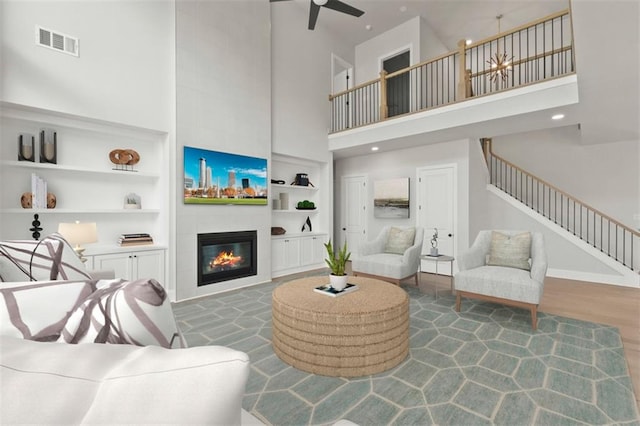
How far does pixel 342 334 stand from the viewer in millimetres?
2225

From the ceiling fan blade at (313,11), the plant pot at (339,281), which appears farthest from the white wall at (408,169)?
the plant pot at (339,281)

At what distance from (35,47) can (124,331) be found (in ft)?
13.5

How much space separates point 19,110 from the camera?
3.27m

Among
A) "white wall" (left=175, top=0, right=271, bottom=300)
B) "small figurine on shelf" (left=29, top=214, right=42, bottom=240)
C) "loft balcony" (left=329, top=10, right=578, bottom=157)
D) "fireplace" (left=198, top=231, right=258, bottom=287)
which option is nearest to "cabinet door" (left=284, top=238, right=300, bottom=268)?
"white wall" (left=175, top=0, right=271, bottom=300)

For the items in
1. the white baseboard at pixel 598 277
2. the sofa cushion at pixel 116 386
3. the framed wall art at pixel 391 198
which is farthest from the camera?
the framed wall art at pixel 391 198

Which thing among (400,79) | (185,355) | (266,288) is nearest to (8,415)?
(185,355)

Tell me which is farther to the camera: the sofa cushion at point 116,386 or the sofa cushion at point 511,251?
the sofa cushion at point 511,251

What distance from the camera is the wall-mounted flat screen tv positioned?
169 inches

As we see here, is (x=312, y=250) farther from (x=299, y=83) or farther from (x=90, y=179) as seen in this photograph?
(x=90, y=179)

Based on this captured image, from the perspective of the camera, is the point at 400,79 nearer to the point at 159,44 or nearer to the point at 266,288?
the point at 159,44

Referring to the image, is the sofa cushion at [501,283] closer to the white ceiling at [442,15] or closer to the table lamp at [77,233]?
the table lamp at [77,233]

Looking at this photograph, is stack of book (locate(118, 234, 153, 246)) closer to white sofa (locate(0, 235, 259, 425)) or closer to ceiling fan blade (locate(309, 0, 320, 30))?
ceiling fan blade (locate(309, 0, 320, 30))

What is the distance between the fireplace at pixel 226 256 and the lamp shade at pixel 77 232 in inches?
62.5

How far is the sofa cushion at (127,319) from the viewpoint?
69cm
